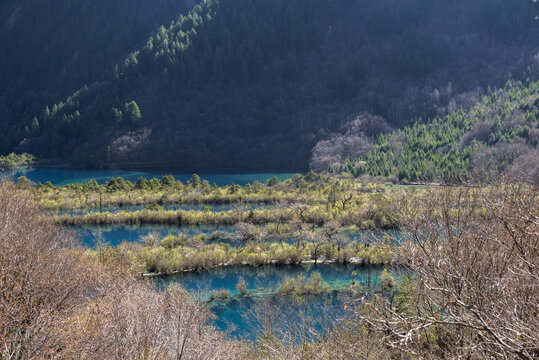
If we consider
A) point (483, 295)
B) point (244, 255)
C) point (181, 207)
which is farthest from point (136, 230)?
point (483, 295)

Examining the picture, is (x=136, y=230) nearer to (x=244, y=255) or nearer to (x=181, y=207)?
(x=181, y=207)

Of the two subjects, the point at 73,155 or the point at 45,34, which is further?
the point at 45,34

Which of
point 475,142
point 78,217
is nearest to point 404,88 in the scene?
point 475,142

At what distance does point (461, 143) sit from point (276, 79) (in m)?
63.6

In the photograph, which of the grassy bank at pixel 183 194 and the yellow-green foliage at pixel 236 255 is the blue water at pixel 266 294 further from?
the grassy bank at pixel 183 194

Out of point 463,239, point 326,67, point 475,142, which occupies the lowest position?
point 463,239

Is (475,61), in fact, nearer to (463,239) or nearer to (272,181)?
(272,181)

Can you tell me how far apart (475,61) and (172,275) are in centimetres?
11288

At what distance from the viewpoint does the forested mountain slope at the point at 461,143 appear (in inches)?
2891

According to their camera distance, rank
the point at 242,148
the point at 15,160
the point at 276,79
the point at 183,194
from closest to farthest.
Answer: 1. the point at 183,194
2. the point at 15,160
3. the point at 242,148
4. the point at 276,79

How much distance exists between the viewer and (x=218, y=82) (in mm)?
135000

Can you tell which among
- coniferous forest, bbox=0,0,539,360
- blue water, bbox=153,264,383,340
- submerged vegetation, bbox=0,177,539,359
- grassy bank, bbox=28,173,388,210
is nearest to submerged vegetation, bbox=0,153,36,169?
coniferous forest, bbox=0,0,539,360

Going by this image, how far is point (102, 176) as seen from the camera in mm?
97250

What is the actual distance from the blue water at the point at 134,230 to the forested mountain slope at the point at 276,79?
60.4m
